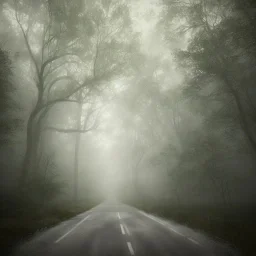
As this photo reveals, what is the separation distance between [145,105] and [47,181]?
16360mm

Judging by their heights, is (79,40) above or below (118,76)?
above

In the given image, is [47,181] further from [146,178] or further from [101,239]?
[146,178]

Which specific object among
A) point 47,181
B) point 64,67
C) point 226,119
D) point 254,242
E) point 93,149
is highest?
point 64,67

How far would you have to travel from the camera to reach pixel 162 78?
2467cm

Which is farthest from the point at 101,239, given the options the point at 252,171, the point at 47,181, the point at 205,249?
the point at 252,171

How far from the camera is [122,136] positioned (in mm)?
37219

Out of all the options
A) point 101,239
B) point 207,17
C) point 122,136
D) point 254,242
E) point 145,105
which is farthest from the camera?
point 122,136

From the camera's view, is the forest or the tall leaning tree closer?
the forest

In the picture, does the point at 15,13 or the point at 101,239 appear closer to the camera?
the point at 101,239

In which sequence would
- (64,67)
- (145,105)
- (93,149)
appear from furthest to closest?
(93,149)
(145,105)
(64,67)

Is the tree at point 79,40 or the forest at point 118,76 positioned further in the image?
the tree at point 79,40

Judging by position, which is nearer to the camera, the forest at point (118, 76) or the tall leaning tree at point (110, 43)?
the forest at point (118, 76)

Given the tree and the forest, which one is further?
the tree

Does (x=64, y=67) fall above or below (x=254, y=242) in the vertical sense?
above
